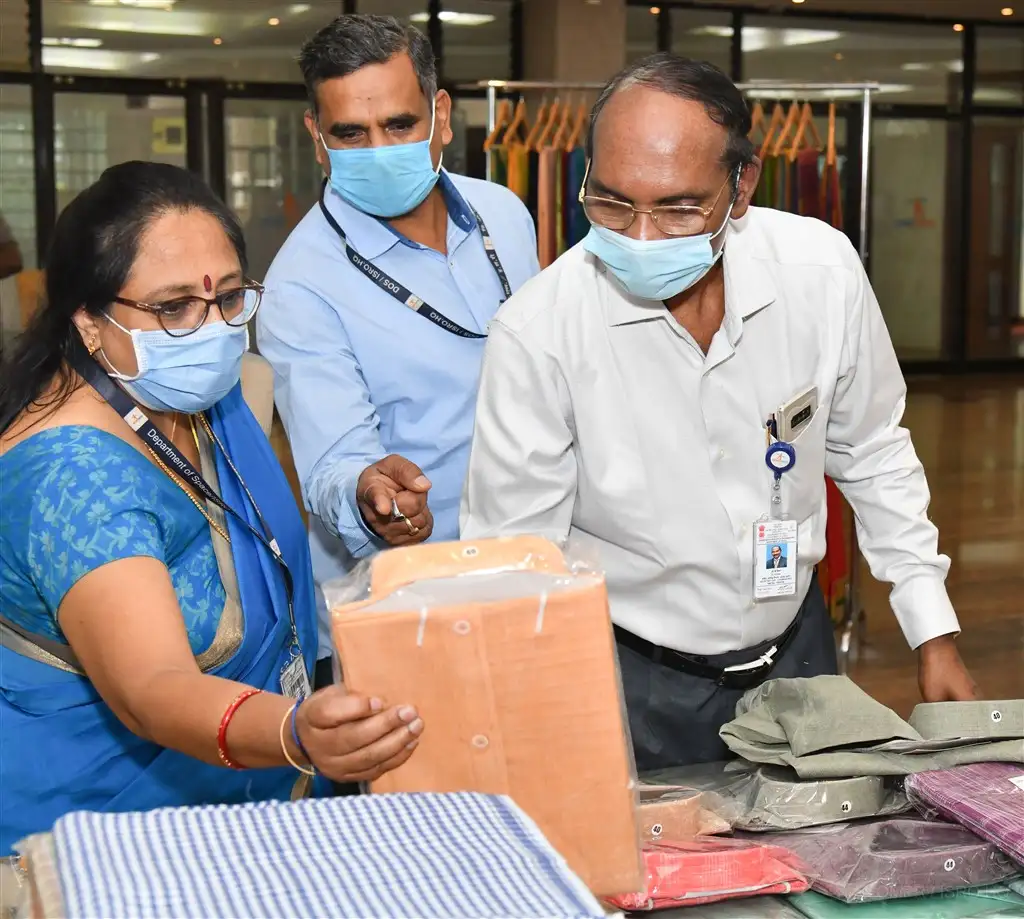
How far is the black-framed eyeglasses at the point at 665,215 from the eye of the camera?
1786 millimetres

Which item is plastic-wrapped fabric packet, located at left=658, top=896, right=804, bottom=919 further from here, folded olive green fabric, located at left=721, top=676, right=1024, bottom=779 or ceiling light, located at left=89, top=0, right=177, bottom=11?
ceiling light, located at left=89, top=0, right=177, bottom=11

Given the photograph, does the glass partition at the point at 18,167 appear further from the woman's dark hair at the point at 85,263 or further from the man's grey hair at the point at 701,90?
the man's grey hair at the point at 701,90

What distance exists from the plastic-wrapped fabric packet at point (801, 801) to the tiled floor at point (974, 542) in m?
2.96

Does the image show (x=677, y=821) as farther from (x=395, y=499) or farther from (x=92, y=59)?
(x=92, y=59)

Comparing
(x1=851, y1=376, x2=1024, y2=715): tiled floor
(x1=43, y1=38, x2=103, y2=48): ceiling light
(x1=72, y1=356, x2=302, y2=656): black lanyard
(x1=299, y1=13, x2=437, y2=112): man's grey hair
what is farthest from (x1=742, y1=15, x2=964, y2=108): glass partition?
(x1=72, y1=356, x2=302, y2=656): black lanyard

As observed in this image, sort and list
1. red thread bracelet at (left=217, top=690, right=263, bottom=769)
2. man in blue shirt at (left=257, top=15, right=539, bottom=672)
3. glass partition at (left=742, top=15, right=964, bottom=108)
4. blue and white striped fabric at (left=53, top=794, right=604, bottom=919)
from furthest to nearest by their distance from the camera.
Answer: glass partition at (left=742, top=15, right=964, bottom=108) < man in blue shirt at (left=257, top=15, right=539, bottom=672) < red thread bracelet at (left=217, top=690, right=263, bottom=769) < blue and white striped fabric at (left=53, top=794, right=604, bottom=919)

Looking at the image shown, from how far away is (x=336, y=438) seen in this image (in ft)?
7.46

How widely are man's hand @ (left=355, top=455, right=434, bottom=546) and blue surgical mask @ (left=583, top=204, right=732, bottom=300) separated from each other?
40 centimetres

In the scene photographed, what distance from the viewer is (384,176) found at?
2434mm

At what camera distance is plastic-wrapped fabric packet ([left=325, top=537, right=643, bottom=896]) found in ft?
3.59

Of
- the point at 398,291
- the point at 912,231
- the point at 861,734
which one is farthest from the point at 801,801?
the point at 912,231

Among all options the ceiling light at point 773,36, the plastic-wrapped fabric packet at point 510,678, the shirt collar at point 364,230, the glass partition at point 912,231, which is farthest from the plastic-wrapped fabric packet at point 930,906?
the glass partition at point 912,231

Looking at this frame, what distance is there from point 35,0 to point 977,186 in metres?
9.06

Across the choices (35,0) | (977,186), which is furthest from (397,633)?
(977,186)
